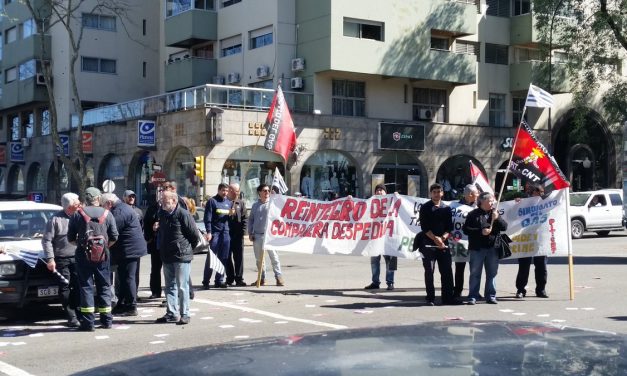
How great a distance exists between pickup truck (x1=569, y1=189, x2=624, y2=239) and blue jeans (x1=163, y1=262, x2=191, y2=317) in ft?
74.0

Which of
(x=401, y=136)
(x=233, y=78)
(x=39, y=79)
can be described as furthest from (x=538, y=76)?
(x=39, y=79)

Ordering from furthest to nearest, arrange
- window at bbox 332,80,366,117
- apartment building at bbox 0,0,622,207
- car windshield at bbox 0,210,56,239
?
window at bbox 332,80,366,117 < apartment building at bbox 0,0,622,207 < car windshield at bbox 0,210,56,239

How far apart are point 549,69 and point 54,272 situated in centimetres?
3321

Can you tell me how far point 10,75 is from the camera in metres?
49.8

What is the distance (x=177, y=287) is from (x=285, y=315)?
5.49ft

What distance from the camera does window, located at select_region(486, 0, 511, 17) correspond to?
139ft

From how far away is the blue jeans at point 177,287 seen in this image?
1091 centimetres

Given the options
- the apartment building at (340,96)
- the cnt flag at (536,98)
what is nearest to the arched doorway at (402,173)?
the apartment building at (340,96)

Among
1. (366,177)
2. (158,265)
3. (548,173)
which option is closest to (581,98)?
(366,177)

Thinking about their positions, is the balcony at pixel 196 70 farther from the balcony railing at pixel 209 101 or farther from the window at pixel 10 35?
the window at pixel 10 35

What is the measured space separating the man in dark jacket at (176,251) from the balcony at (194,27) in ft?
97.6

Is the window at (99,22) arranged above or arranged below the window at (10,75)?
above

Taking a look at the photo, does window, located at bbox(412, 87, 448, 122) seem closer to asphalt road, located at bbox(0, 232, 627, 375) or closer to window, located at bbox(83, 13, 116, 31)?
window, located at bbox(83, 13, 116, 31)

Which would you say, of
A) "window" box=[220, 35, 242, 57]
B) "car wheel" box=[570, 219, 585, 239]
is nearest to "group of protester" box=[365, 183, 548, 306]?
"car wheel" box=[570, 219, 585, 239]
